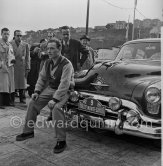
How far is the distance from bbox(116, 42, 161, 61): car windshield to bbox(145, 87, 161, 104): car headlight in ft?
4.16

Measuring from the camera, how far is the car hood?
A: 334 centimetres

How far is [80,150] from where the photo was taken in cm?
335

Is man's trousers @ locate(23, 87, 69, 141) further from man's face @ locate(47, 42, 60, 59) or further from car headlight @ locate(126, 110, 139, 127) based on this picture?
car headlight @ locate(126, 110, 139, 127)

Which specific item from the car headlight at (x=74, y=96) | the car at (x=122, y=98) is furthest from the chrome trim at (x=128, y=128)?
the car headlight at (x=74, y=96)

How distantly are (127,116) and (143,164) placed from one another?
1.92ft

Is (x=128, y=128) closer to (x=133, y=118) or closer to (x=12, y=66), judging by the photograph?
(x=133, y=118)

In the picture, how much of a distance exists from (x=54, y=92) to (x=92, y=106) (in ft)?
2.04

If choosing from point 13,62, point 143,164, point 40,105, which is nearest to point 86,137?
point 40,105

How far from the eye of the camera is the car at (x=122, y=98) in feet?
10.1

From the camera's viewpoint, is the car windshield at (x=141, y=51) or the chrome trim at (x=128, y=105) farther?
the car windshield at (x=141, y=51)

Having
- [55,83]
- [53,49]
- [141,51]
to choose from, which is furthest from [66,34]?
[55,83]

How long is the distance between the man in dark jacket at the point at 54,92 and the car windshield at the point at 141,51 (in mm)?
1416

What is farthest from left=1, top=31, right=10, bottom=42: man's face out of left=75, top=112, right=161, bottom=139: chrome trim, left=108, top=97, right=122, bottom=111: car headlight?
left=108, top=97, right=122, bottom=111: car headlight

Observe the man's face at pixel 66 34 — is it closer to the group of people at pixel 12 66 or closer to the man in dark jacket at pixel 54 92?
the group of people at pixel 12 66
